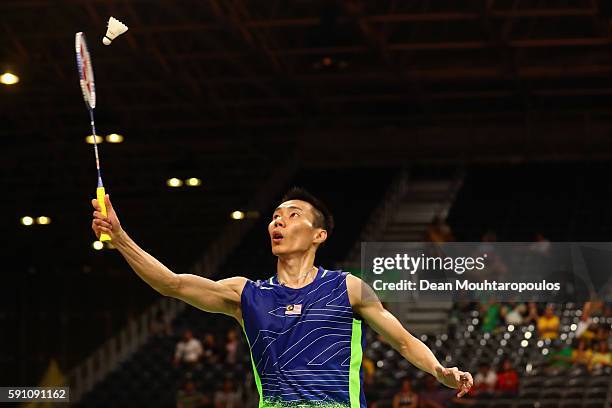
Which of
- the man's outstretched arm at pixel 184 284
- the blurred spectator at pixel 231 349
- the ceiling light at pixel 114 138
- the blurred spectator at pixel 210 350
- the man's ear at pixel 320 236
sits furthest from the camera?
the ceiling light at pixel 114 138

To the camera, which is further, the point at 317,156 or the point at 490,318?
the point at 317,156

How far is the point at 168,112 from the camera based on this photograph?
27.9 metres

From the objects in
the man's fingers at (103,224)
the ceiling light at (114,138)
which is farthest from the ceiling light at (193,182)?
the man's fingers at (103,224)

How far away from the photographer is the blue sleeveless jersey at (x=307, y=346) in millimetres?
5203

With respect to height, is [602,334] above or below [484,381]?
above

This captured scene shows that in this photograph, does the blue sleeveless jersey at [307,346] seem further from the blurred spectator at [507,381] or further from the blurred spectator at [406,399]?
the blurred spectator at [507,381]

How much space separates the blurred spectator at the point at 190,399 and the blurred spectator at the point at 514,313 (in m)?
4.84

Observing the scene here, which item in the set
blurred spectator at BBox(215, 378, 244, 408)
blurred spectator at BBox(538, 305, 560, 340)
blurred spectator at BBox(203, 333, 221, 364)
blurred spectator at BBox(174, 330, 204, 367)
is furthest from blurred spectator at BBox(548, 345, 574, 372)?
blurred spectator at BBox(174, 330, 204, 367)

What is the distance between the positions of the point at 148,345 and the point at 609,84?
439 inches

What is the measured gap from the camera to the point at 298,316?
530 cm

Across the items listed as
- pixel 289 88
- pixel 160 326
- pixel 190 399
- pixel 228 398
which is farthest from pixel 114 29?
pixel 289 88

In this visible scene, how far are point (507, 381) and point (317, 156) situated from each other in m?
11.7

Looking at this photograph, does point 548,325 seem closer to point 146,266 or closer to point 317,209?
point 317,209

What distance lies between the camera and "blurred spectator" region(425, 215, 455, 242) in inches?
868
